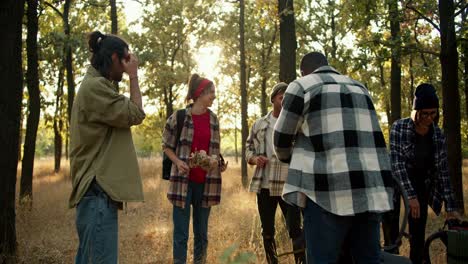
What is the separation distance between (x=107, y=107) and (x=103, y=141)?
0.25m

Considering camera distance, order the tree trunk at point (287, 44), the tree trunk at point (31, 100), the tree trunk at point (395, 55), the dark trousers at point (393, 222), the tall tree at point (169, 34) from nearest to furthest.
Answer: the dark trousers at point (393, 222)
the tree trunk at point (287, 44)
the tree trunk at point (31, 100)
the tree trunk at point (395, 55)
the tall tree at point (169, 34)

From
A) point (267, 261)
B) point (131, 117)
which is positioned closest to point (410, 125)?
point (267, 261)

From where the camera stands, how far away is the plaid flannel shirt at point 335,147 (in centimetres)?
290

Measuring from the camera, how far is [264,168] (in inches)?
216

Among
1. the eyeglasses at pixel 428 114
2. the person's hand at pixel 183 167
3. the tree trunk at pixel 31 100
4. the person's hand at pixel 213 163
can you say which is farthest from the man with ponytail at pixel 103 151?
the tree trunk at pixel 31 100

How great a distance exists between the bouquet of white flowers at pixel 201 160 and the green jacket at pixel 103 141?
1748 millimetres

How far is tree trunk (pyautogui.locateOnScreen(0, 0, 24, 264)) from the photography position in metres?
5.60

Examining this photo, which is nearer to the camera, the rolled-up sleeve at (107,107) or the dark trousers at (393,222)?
the rolled-up sleeve at (107,107)

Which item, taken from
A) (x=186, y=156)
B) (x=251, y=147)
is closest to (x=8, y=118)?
(x=186, y=156)

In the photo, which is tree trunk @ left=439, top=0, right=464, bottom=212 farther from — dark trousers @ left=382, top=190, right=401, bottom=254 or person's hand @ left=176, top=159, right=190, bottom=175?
person's hand @ left=176, top=159, right=190, bottom=175

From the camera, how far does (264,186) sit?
215 inches

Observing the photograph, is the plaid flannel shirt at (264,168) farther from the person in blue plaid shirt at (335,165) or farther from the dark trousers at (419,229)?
the person in blue plaid shirt at (335,165)

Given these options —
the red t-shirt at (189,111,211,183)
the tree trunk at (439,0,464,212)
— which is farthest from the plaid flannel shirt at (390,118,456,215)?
the tree trunk at (439,0,464,212)

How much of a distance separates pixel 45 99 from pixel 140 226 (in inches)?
826
